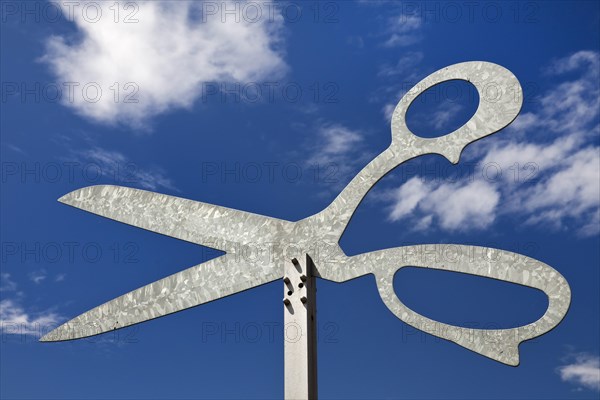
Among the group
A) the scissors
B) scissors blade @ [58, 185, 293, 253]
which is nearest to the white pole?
the scissors

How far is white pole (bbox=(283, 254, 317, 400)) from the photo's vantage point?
474cm

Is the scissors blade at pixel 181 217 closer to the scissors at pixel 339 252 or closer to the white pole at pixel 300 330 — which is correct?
the scissors at pixel 339 252

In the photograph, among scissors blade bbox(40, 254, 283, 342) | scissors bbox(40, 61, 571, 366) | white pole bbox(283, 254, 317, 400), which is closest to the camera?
scissors bbox(40, 61, 571, 366)

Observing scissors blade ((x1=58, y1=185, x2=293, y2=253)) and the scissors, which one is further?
scissors blade ((x1=58, y1=185, x2=293, y2=253))

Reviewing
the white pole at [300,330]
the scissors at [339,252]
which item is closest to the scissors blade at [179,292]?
the scissors at [339,252]

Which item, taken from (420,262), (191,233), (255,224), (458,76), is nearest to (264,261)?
(255,224)

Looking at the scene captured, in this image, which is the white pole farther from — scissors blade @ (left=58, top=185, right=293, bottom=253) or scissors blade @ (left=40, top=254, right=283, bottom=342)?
scissors blade @ (left=58, top=185, right=293, bottom=253)

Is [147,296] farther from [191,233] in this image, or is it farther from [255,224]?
[255,224]

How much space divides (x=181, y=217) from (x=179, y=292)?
1.86ft

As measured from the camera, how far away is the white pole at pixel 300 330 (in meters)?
4.74

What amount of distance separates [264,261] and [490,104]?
1866mm

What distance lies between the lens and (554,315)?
4.44 metres

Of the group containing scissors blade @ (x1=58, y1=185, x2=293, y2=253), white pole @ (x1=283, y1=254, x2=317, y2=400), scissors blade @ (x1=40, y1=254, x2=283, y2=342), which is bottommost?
white pole @ (x1=283, y1=254, x2=317, y2=400)

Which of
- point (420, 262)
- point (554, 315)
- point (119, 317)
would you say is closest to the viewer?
point (554, 315)
